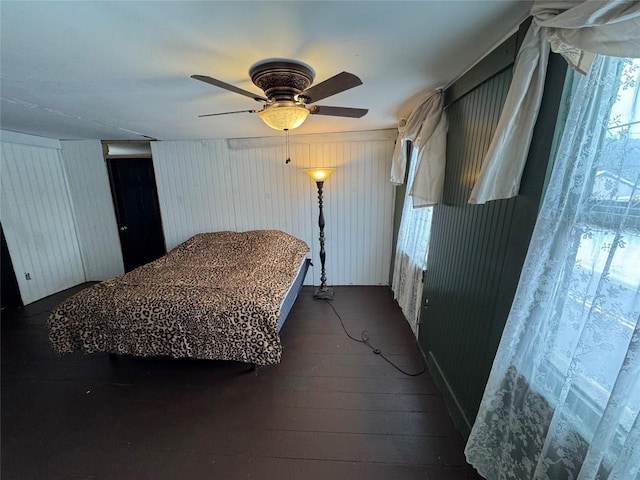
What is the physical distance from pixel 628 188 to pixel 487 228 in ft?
2.12

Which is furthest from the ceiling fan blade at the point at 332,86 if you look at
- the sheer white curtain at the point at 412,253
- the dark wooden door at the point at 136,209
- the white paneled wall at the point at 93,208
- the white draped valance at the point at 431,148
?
the white paneled wall at the point at 93,208

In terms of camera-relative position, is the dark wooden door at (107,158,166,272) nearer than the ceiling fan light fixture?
No

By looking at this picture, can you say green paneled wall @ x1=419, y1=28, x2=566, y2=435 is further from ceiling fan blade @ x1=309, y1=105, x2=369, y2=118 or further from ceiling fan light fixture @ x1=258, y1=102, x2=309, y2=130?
ceiling fan light fixture @ x1=258, y1=102, x2=309, y2=130

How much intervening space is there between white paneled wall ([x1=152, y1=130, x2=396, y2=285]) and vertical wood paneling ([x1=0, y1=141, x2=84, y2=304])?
1.44 metres

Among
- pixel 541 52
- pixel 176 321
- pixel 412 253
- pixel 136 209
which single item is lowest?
pixel 176 321

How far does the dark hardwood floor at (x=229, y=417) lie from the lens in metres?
1.37

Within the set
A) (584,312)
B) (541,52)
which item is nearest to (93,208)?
(541,52)

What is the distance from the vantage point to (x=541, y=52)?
932mm

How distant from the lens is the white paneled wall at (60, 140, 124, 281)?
3.61 meters

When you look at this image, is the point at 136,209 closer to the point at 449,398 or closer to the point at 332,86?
the point at 332,86

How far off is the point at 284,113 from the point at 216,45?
43 centimetres

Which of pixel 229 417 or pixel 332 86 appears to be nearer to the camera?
pixel 332 86

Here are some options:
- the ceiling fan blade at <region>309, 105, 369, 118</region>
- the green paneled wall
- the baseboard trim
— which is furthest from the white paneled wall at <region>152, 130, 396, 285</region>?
the baseboard trim

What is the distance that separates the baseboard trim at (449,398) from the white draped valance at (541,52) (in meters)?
1.28
